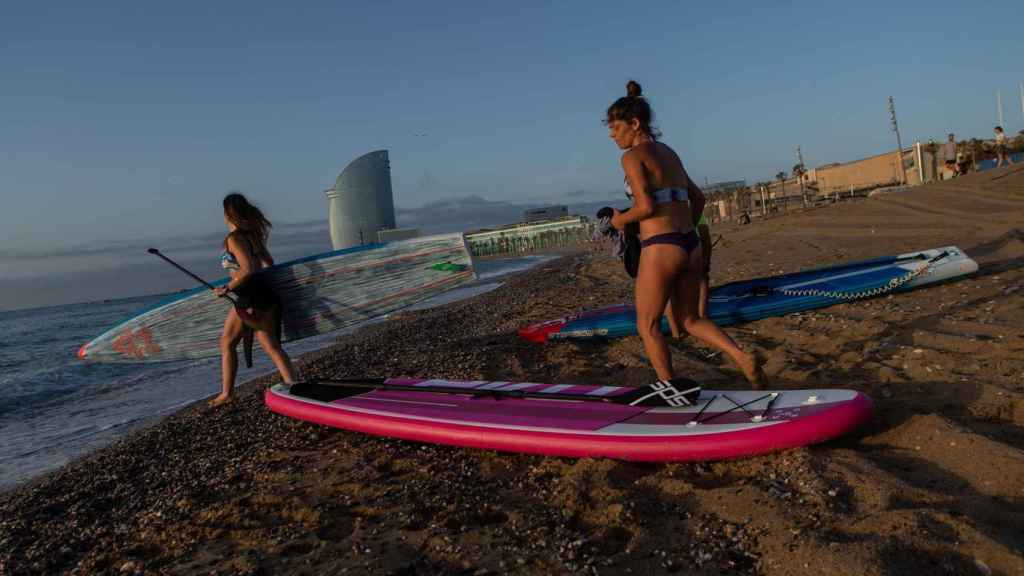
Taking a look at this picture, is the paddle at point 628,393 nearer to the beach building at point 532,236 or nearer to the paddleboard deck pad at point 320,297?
the paddleboard deck pad at point 320,297

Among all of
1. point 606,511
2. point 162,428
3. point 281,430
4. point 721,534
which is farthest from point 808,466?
point 162,428

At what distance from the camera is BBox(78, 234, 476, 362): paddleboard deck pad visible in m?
6.35

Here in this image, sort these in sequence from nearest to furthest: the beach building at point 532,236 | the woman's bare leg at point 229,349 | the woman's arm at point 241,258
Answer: the woman's arm at point 241,258 < the woman's bare leg at point 229,349 < the beach building at point 532,236

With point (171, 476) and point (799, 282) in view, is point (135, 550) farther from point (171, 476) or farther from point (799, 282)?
point (799, 282)

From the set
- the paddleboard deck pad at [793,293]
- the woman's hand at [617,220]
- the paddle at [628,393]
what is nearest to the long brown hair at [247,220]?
the paddle at [628,393]

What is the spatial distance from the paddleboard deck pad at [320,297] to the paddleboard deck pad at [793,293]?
1225mm

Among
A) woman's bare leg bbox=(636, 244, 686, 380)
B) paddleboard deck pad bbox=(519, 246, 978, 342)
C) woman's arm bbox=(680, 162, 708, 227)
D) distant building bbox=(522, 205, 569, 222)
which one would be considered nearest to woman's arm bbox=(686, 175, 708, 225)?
woman's arm bbox=(680, 162, 708, 227)

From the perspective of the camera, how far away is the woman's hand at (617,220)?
3.38 meters

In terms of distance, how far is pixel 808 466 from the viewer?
249cm

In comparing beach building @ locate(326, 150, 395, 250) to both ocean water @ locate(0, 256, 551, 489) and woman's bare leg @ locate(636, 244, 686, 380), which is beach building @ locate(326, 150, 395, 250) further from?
woman's bare leg @ locate(636, 244, 686, 380)

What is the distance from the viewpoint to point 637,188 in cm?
320

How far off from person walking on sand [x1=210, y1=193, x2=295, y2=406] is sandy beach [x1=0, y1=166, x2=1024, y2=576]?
0.64m

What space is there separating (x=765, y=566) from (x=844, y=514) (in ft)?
1.44

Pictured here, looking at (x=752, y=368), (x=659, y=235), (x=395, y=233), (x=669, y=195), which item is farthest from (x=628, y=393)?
(x=395, y=233)
